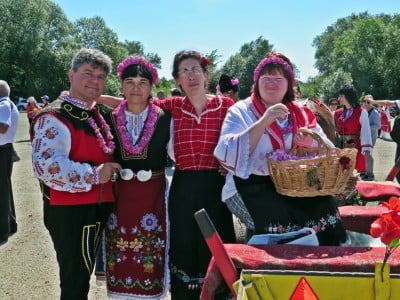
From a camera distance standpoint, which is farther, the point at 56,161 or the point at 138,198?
the point at 138,198

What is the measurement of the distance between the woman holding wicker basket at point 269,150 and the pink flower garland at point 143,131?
0.55 m

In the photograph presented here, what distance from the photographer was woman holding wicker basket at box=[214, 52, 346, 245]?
2436 millimetres

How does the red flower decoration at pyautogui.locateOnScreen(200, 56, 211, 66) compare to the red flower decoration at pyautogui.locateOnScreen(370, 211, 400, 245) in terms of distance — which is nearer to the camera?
the red flower decoration at pyautogui.locateOnScreen(370, 211, 400, 245)

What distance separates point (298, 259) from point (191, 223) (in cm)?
102

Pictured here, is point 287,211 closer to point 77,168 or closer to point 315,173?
point 315,173

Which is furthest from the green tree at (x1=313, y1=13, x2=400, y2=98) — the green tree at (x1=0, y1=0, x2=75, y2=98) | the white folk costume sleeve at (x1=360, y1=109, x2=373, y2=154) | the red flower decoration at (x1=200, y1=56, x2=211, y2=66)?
the red flower decoration at (x1=200, y1=56, x2=211, y2=66)

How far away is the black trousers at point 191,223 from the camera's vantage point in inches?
113

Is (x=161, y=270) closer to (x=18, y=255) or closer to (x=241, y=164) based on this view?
(x=241, y=164)

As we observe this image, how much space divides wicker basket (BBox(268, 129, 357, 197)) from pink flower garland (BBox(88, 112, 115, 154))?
0.99 meters

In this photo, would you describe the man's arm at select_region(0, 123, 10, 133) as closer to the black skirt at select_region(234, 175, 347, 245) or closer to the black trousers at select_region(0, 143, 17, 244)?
the black trousers at select_region(0, 143, 17, 244)

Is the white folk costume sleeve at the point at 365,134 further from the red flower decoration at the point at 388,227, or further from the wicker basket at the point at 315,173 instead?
the red flower decoration at the point at 388,227

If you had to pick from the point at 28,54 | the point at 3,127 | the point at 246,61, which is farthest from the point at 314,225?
the point at 28,54

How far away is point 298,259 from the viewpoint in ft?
6.53

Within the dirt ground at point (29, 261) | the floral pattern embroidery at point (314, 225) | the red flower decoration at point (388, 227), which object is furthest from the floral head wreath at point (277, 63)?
the dirt ground at point (29, 261)
